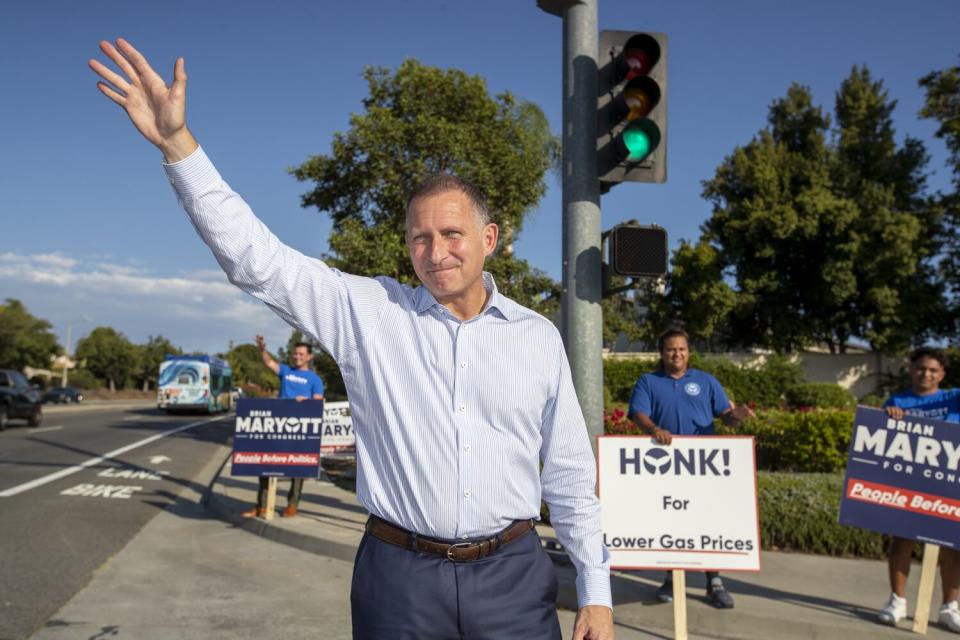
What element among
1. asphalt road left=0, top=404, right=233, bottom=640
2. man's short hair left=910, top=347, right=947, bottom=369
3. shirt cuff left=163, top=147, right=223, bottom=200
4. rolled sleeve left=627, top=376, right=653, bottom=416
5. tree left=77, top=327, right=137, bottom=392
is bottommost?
asphalt road left=0, top=404, right=233, bottom=640

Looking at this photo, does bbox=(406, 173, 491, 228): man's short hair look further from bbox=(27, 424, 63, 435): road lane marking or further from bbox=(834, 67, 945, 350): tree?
bbox=(834, 67, 945, 350): tree

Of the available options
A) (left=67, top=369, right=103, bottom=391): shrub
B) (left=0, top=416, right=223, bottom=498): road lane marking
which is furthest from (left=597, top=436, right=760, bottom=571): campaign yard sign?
(left=67, top=369, right=103, bottom=391): shrub

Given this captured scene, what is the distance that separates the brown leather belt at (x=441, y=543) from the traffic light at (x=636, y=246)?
3.36m

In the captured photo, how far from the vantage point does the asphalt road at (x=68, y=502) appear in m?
6.17

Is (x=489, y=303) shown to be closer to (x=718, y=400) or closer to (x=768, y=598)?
(x=718, y=400)

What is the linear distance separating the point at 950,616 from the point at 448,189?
17.4ft

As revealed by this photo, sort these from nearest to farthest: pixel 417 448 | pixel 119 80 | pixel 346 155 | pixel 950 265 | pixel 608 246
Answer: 1. pixel 119 80
2. pixel 417 448
3. pixel 608 246
4. pixel 346 155
5. pixel 950 265

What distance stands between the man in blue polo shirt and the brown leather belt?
390cm

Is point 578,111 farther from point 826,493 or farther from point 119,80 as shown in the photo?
point 826,493

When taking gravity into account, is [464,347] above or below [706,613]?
above

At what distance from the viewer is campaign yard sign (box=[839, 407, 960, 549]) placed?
217 inches

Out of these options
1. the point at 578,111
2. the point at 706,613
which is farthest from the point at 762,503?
the point at 578,111

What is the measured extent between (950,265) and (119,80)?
134ft

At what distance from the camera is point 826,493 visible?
7945mm
